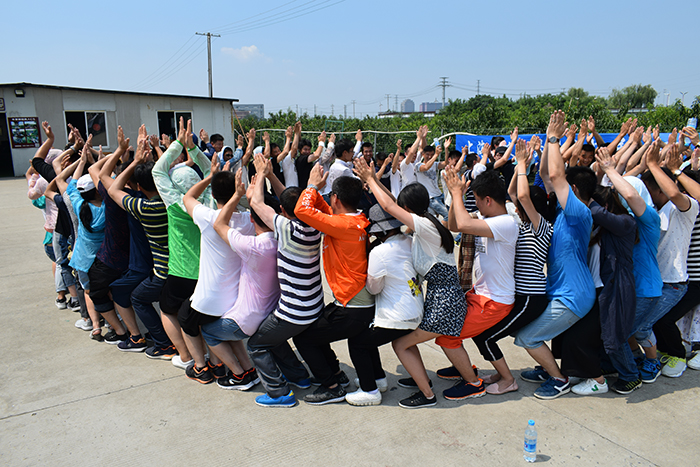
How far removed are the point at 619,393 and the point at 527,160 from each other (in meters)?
1.85

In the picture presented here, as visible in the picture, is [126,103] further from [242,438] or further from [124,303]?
[242,438]

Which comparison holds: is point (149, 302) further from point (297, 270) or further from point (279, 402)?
point (297, 270)

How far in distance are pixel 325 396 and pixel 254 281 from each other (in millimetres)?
983

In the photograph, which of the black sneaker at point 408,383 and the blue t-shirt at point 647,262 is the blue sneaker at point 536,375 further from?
the blue t-shirt at point 647,262

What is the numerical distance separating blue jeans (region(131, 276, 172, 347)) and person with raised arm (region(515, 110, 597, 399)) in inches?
115

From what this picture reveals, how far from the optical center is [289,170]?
802 centimetres

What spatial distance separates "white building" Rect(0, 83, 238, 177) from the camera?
1964 centimetres

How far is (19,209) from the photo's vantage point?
1145cm

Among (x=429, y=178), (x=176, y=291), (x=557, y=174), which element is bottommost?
(x=176, y=291)

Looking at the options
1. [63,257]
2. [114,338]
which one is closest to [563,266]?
[114,338]

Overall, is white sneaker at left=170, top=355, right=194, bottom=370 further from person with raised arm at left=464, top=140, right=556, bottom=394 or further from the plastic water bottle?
the plastic water bottle

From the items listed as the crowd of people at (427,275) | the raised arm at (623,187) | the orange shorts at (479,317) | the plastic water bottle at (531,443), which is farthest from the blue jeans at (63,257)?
the raised arm at (623,187)

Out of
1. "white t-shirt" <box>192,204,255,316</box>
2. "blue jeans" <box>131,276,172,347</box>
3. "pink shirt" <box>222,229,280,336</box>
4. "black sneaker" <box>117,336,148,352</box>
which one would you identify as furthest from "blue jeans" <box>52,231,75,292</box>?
"pink shirt" <box>222,229,280,336</box>

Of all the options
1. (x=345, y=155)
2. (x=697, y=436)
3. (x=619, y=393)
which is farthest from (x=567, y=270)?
(x=345, y=155)
